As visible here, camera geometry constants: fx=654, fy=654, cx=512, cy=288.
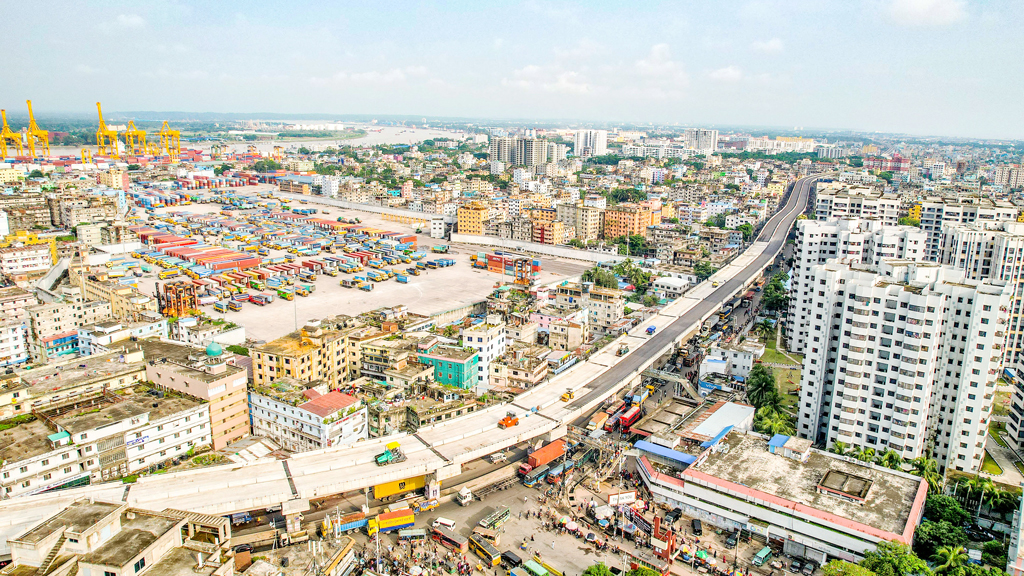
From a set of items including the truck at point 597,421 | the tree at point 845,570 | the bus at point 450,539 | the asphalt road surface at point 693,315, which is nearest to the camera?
the tree at point 845,570

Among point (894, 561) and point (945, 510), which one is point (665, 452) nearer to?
point (894, 561)

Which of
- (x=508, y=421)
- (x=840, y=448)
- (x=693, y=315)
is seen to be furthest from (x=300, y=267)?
(x=840, y=448)

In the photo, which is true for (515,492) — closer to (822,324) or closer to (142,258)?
(822,324)

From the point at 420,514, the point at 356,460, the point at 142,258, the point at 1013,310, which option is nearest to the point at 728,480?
the point at 420,514

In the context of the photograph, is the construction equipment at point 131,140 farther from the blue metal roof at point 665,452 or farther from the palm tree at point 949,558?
the palm tree at point 949,558

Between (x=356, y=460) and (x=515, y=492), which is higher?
(x=356, y=460)

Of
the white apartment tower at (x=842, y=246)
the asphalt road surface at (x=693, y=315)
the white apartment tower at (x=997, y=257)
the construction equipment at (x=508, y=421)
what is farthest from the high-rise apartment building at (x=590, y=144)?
the construction equipment at (x=508, y=421)
